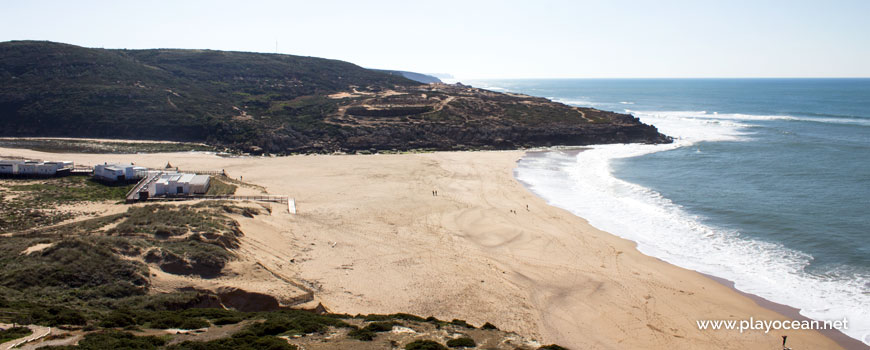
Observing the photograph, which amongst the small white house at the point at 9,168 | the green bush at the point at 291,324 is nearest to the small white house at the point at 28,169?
the small white house at the point at 9,168

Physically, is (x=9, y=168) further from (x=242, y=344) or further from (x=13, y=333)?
(x=242, y=344)

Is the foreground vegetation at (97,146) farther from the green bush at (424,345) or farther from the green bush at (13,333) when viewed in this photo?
the green bush at (424,345)

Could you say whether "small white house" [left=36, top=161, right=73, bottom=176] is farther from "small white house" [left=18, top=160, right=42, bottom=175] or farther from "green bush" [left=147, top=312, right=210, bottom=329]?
"green bush" [left=147, top=312, right=210, bottom=329]

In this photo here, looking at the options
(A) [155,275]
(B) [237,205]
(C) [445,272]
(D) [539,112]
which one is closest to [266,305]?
(A) [155,275]

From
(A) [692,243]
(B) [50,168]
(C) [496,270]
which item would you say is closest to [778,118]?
(A) [692,243]

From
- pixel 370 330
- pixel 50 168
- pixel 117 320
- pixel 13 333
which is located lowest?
pixel 370 330

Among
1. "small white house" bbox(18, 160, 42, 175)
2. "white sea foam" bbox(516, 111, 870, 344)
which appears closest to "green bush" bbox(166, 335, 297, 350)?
"white sea foam" bbox(516, 111, 870, 344)

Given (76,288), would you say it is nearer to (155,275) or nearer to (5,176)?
(155,275)
